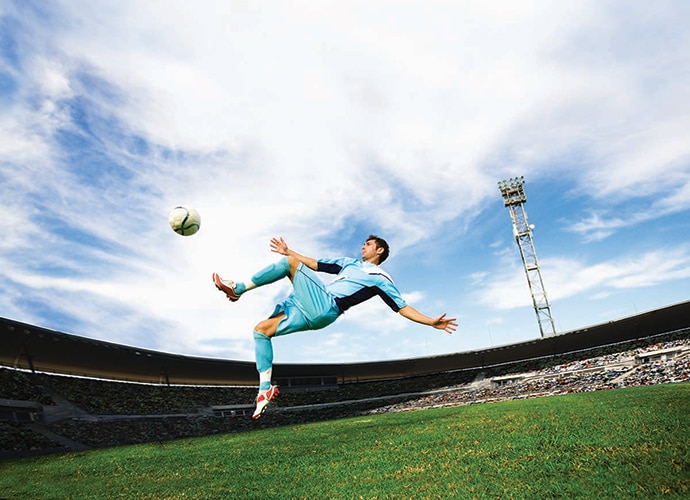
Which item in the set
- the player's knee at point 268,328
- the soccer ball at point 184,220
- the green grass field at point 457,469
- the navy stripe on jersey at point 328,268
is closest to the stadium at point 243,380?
the green grass field at point 457,469

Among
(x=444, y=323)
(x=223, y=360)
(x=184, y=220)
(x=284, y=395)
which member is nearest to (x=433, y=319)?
(x=444, y=323)

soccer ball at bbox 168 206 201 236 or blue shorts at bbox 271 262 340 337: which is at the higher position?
soccer ball at bbox 168 206 201 236

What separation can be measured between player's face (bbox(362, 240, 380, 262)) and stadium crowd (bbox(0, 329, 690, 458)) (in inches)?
784

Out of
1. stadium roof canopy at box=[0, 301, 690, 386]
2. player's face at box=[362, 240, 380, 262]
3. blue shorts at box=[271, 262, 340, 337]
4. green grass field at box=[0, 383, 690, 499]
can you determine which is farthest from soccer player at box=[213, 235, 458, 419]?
stadium roof canopy at box=[0, 301, 690, 386]

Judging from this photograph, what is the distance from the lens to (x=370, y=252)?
580 centimetres

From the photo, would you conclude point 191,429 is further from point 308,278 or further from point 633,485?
point 633,485

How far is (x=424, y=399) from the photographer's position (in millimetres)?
34875

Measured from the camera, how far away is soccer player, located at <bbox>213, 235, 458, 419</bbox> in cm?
522

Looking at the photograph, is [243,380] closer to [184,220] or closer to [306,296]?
[184,220]

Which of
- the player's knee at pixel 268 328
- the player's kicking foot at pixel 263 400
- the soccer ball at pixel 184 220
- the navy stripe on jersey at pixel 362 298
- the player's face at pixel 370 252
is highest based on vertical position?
the soccer ball at pixel 184 220

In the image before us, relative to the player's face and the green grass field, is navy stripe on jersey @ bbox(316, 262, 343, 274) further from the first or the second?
the green grass field

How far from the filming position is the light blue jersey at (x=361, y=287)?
17.5 ft

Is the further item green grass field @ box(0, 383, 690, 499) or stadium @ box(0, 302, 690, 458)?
stadium @ box(0, 302, 690, 458)

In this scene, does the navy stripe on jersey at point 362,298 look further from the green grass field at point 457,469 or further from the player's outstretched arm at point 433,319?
the green grass field at point 457,469
